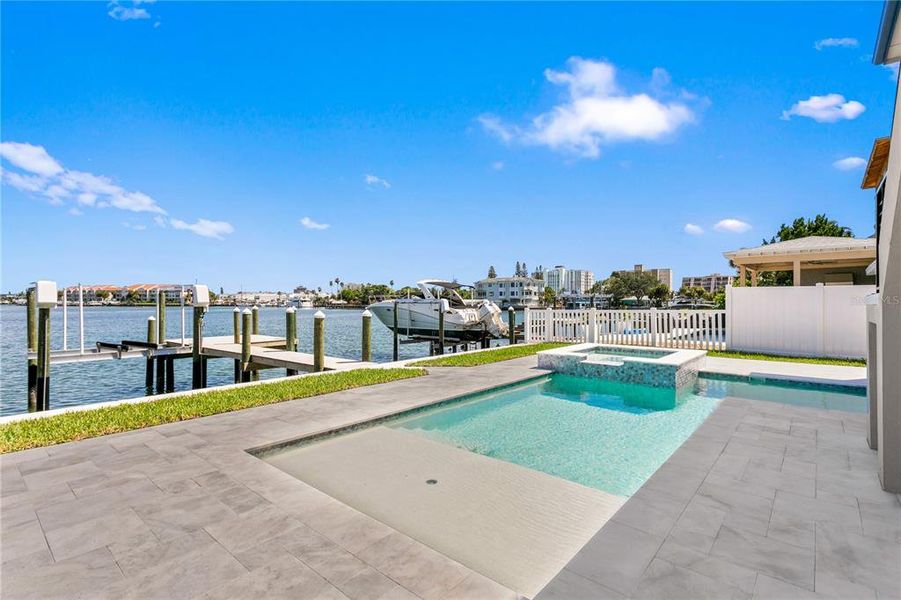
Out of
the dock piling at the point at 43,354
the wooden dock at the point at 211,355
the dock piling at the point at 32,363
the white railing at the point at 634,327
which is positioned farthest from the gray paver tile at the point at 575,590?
the white railing at the point at 634,327

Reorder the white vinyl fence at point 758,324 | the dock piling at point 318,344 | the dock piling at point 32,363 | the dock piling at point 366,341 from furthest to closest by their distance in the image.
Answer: the dock piling at point 366,341 → the white vinyl fence at point 758,324 → the dock piling at point 318,344 → the dock piling at point 32,363

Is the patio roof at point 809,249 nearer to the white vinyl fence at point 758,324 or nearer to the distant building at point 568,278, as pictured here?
the white vinyl fence at point 758,324

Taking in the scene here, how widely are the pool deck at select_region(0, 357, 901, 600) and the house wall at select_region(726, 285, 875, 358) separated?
730 centimetres

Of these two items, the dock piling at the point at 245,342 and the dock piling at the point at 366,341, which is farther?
the dock piling at the point at 366,341

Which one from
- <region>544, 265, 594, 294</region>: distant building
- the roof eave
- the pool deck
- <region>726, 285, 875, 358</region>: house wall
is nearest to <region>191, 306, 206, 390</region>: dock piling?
the pool deck

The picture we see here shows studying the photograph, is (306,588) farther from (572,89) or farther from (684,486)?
(572,89)

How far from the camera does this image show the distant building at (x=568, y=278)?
470 feet

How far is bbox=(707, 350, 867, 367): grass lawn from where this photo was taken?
855cm

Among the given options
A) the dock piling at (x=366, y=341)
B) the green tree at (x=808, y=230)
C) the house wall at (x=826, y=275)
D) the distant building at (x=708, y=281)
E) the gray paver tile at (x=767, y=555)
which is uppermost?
the distant building at (x=708, y=281)

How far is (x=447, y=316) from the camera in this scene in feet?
61.2

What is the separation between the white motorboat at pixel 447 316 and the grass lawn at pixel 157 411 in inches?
417

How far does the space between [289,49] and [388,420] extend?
12.3 m

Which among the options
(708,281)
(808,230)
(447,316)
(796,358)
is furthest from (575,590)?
(708,281)

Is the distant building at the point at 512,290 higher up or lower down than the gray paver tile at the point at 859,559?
higher up
